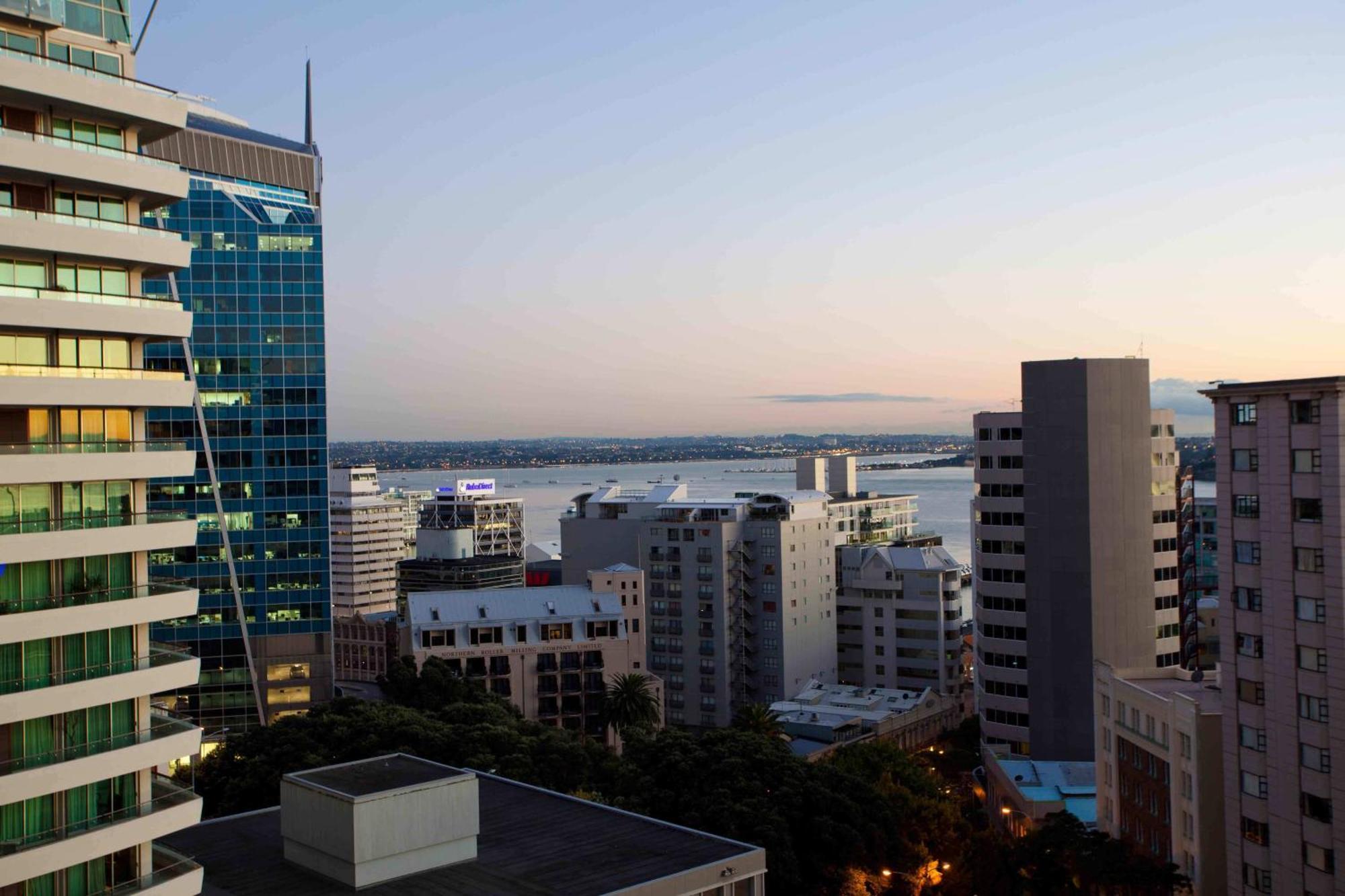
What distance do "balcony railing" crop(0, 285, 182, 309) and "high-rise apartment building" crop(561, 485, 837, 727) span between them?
80.2 meters

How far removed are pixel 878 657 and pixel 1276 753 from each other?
7095cm

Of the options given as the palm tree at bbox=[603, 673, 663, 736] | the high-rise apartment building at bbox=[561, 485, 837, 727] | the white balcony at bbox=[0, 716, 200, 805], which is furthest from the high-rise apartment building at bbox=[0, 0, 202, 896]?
the high-rise apartment building at bbox=[561, 485, 837, 727]

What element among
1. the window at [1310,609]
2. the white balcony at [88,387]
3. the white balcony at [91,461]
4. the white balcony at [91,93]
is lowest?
the window at [1310,609]

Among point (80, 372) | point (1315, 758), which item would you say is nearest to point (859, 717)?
point (1315, 758)

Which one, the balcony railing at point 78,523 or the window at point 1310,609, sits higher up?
the balcony railing at point 78,523

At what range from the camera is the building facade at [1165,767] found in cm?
4606

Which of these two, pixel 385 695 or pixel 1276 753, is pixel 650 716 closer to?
pixel 385 695

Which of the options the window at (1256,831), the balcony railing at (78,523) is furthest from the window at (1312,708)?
the balcony railing at (78,523)

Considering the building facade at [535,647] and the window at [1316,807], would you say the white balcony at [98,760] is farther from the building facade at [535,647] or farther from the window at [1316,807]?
the building facade at [535,647]

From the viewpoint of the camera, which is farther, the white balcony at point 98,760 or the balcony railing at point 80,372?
the balcony railing at point 80,372

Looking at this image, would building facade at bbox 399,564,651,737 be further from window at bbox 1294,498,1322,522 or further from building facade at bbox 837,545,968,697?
window at bbox 1294,498,1322,522

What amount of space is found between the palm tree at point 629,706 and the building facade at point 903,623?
33.9 meters

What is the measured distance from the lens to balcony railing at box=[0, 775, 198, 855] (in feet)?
78.7

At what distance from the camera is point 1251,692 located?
4316 centimetres
